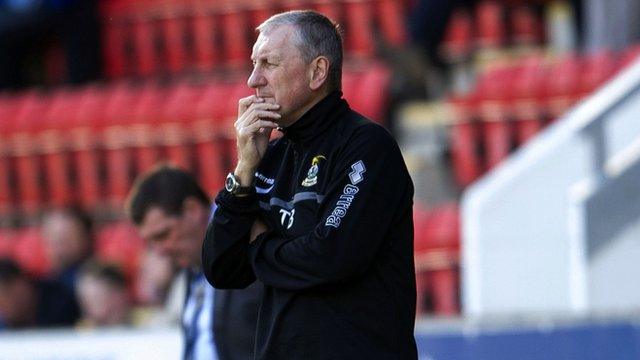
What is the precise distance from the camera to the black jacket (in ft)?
9.82

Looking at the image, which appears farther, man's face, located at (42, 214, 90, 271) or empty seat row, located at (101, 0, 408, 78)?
empty seat row, located at (101, 0, 408, 78)

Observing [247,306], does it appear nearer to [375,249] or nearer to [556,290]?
[375,249]

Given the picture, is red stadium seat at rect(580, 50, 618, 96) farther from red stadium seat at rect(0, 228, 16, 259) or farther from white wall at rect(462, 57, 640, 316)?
red stadium seat at rect(0, 228, 16, 259)

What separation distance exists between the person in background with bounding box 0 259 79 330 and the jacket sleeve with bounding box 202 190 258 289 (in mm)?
4859

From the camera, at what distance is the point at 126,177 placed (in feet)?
36.0

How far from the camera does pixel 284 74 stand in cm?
311

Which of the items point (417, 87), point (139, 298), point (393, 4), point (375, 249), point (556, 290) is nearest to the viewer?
point (375, 249)

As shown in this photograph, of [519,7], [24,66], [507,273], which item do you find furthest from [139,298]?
[24,66]

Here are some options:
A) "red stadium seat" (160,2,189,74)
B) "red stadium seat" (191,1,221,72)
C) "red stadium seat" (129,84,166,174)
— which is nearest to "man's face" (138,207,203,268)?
"red stadium seat" (129,84,166,174)

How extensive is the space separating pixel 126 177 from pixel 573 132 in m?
4.49

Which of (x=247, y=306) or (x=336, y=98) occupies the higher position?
(x=336, y=98)

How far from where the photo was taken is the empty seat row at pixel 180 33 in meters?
12.7

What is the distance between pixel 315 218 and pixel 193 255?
149 centimetres

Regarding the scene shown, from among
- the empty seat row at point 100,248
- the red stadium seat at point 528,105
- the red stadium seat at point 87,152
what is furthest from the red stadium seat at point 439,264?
the red stadium seat at point 87,152
